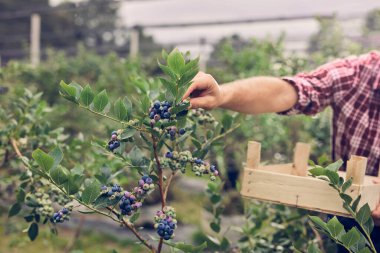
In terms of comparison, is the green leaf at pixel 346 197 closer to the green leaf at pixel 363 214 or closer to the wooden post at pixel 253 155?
the green leaf at pixel 363 214

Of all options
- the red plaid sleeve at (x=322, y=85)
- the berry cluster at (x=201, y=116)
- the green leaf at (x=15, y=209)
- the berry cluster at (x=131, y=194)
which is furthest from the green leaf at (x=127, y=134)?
the red plaid sleeve at (x=322, y=85)

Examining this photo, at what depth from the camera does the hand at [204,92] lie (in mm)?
1389

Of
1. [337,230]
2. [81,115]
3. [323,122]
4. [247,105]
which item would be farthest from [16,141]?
[81,115]

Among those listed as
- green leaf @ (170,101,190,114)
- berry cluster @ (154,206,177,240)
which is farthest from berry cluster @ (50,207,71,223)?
green leaf @ (170,101,190,114)

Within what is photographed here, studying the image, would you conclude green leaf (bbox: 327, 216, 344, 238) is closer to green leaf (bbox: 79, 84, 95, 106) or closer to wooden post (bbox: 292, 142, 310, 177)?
wooden post (bbox: 292, 142, 310, 177)

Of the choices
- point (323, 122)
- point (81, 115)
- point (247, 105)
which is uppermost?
point (247, 105)

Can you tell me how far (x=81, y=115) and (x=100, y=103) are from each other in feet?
14.9

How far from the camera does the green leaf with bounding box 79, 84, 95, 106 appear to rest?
1.24 m

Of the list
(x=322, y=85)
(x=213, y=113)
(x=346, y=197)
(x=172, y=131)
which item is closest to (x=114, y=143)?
(x=172, y=131)

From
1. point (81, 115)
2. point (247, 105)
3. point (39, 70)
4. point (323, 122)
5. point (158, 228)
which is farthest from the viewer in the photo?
point (39, 70)

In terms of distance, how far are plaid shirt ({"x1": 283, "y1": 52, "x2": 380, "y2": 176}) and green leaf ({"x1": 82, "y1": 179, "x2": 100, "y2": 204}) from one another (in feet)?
3.08

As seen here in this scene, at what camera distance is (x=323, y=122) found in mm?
3006

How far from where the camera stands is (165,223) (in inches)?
48.5

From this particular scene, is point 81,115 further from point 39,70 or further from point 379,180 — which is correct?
point 379,180
